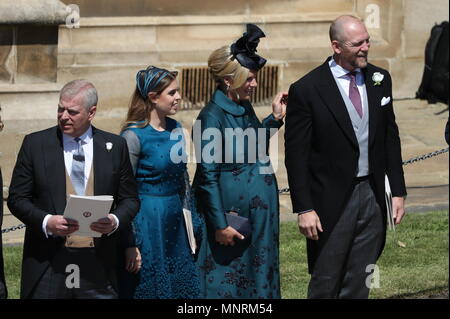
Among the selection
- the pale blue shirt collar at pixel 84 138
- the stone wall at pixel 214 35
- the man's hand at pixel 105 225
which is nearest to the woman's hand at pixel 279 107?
the pale blue shirt collar at pixel 84 138

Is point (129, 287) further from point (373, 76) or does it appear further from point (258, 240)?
point (373, 76)

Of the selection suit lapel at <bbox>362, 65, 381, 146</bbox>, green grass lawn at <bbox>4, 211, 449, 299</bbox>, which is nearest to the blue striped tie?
suit lapel at <bbox>362, 65, 381, 146</bbox>

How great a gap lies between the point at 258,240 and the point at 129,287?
2.83 feet

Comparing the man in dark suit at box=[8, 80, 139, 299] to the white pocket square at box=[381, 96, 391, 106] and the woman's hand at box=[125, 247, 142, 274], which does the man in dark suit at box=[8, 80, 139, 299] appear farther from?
the white pocket square at box=[381, 96, 391, 106]

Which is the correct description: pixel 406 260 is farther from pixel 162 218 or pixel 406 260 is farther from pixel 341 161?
pixel 162 218

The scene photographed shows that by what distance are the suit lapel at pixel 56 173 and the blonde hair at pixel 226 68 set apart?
132 cm

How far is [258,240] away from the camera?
27.1 feet

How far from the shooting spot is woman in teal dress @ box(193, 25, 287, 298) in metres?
8.15

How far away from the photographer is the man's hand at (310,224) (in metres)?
7.86

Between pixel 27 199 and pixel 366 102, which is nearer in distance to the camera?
pixel 27 199

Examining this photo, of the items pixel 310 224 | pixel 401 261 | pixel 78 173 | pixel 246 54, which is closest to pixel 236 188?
pixel 310 224

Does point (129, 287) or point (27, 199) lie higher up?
point (27, 199)
